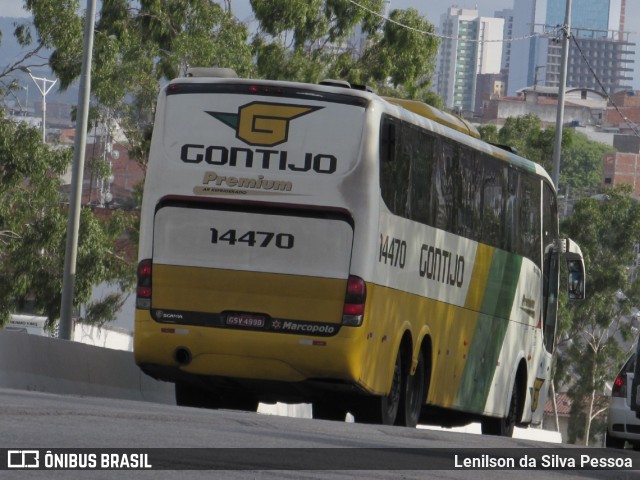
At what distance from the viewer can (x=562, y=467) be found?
11961mm

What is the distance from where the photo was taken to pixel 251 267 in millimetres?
15898

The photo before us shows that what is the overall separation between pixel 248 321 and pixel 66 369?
3523 mm

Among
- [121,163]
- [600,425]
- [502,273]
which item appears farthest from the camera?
[121,163]

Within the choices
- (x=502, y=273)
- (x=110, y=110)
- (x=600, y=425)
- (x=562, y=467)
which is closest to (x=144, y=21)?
(x=110, y=110)

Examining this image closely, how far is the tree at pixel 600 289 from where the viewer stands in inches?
2419

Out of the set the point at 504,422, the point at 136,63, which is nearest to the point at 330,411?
the point at 504,422

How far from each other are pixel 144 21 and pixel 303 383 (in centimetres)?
2751

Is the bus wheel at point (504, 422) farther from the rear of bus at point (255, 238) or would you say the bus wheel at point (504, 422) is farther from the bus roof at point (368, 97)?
the rear of bus at point (255, 238)

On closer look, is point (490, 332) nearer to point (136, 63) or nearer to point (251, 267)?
point (251, 267)

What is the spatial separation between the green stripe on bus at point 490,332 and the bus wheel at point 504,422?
3.16 ft

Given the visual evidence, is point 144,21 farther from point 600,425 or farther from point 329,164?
point 600,425

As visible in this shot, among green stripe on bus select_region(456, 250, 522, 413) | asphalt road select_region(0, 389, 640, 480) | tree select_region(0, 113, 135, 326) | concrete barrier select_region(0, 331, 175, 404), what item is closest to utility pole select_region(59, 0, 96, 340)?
tree select_region(0, 113, 135, 326)

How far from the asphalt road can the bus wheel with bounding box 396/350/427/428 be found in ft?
10.5

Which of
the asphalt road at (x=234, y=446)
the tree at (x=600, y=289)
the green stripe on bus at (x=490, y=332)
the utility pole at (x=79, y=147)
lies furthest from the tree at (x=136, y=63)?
the asphalt road at (x=234, y=446)
